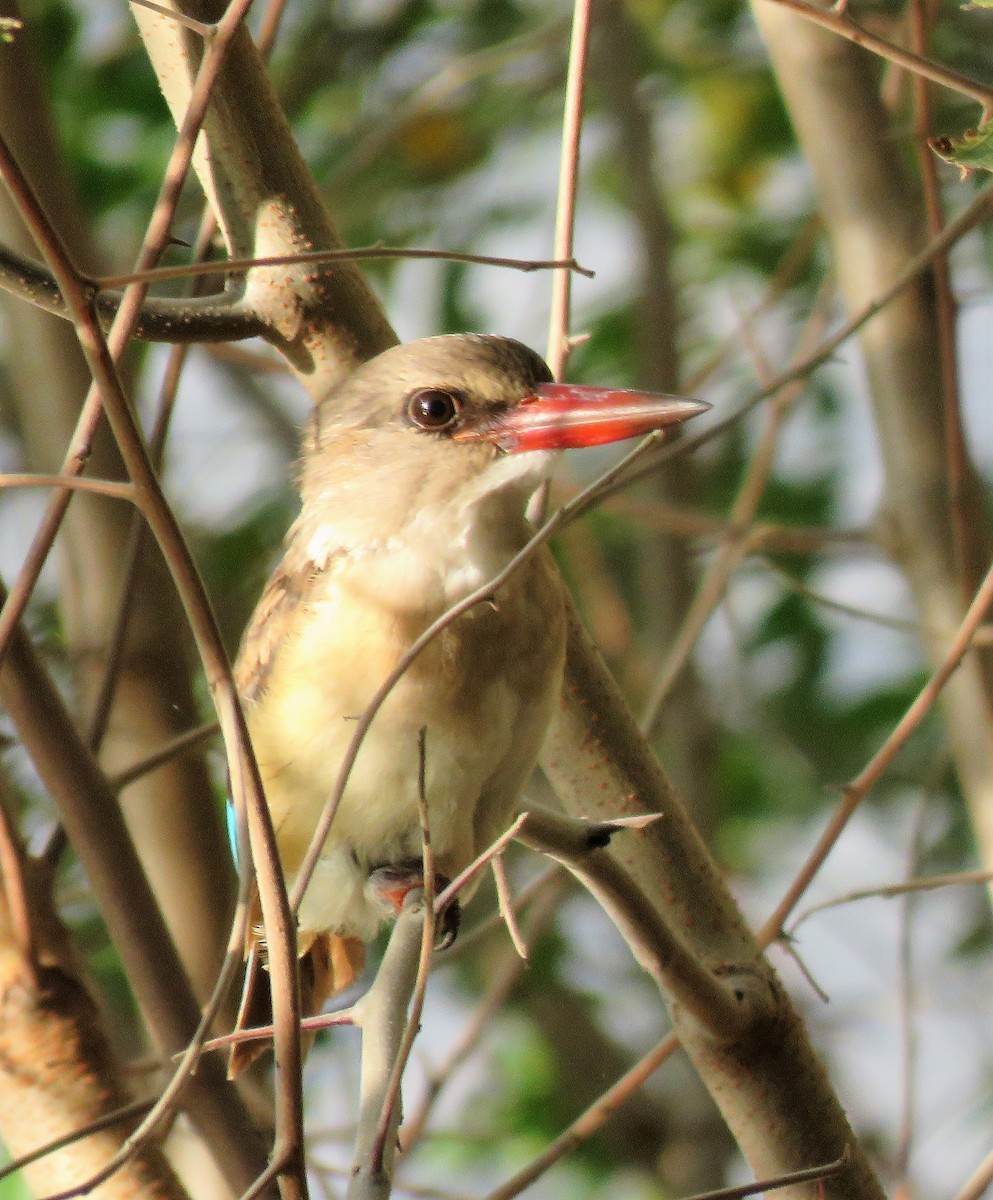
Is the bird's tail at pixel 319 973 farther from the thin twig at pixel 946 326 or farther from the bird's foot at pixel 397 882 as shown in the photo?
the thin twig at pixel 946 326

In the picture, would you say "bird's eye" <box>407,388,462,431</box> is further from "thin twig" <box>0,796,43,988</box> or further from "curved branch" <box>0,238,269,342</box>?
"thin twig" <box>0,796,43,988</box>

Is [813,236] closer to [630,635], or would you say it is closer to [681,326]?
[681,326]

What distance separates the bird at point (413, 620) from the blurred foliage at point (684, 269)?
162 cm

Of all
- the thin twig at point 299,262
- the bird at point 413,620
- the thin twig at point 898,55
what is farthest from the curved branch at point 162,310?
the thin twig at point 898,55

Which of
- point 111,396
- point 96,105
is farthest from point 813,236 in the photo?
point 111,396

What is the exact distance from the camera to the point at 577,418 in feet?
6.77

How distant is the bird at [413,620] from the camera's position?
6.72 feet

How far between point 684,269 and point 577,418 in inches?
101

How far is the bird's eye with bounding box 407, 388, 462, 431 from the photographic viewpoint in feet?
7.25

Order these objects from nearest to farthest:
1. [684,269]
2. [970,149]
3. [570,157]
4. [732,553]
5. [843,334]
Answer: [970,149] → [570,157] → [843,334] → [732,553] → [684,269]

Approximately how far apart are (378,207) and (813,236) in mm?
1153

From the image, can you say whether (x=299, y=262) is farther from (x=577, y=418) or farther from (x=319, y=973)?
(x=319, y=973)

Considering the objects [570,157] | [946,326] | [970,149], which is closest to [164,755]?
[570,157]

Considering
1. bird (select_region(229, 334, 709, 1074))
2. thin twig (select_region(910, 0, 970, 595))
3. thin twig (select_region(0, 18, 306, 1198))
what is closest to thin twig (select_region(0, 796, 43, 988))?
bird (select_region(229, 334, 709, 1074))
